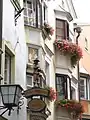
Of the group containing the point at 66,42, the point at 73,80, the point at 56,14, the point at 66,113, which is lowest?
the point at 66,113

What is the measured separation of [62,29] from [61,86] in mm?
2973

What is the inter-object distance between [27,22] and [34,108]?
5754mm

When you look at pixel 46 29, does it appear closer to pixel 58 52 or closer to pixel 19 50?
pixel 58 52

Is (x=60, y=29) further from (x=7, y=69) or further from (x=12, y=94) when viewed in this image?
(x=12, y=94)

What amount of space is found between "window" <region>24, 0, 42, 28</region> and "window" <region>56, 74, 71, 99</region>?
14.0 feet

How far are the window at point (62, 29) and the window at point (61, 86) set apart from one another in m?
1.98

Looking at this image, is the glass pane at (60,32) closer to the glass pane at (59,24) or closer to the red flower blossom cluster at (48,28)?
the glass pane at (59,24)

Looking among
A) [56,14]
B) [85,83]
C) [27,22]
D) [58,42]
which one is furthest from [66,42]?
[85,83]

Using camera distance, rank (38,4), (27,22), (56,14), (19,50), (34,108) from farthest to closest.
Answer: (56,14) < (38,4) < (27,22) < (19,50) < (34,108)

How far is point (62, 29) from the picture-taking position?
79.1 feet

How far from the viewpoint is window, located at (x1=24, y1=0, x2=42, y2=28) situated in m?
19.0

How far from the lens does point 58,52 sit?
22.9 meters

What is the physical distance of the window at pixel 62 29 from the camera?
2383cm

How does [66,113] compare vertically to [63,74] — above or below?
below
